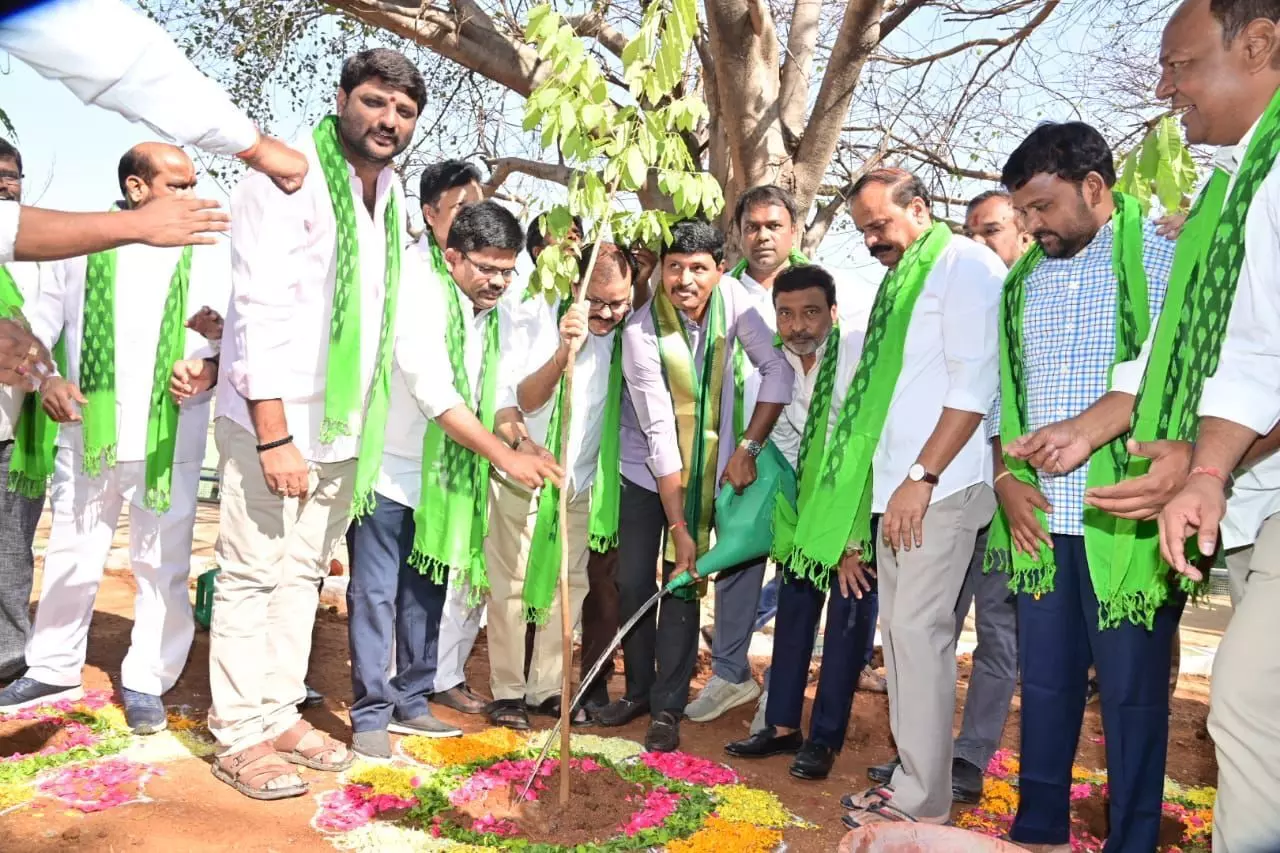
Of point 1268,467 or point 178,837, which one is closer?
point 1268,467

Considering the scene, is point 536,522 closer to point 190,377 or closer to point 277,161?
point 190,377

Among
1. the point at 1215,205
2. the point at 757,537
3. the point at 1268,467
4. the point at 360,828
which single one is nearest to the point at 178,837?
the point at 360,828

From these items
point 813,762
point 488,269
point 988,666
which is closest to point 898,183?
point 488,269

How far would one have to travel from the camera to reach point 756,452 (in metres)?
4.16

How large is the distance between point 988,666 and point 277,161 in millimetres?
2886

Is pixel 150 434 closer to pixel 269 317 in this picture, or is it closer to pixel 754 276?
pixel 269 317

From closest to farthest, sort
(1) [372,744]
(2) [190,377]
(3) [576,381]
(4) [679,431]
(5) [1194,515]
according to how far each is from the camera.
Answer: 1. (5) [1194,515]
2. (1) [372,744]
3. (2) [190,377]
4. (4) [679,431]
5. (3) [576,381]

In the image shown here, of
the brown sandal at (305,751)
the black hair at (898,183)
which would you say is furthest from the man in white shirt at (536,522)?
the black hair at (898,183)

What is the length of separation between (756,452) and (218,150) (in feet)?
7.17

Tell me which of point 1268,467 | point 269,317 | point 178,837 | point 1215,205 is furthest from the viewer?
point 269,317

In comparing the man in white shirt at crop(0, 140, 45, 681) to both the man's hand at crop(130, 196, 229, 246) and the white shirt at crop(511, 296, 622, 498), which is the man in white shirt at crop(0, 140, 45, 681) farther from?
the man's hand at crop(130, 196, 229, 246)

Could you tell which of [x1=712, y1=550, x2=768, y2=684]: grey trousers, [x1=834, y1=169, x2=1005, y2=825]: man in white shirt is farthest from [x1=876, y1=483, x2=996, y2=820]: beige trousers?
[x1=712, y1=550, x2=768, y2=684]: grey trousers

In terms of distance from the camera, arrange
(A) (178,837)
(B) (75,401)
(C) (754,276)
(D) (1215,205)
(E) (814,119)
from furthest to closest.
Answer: (E) (814,119)
(C) (754,276)
(B) (75,401)
(A) (178,837)
(D) (1215,205)

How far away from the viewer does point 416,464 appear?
4.02 meters
